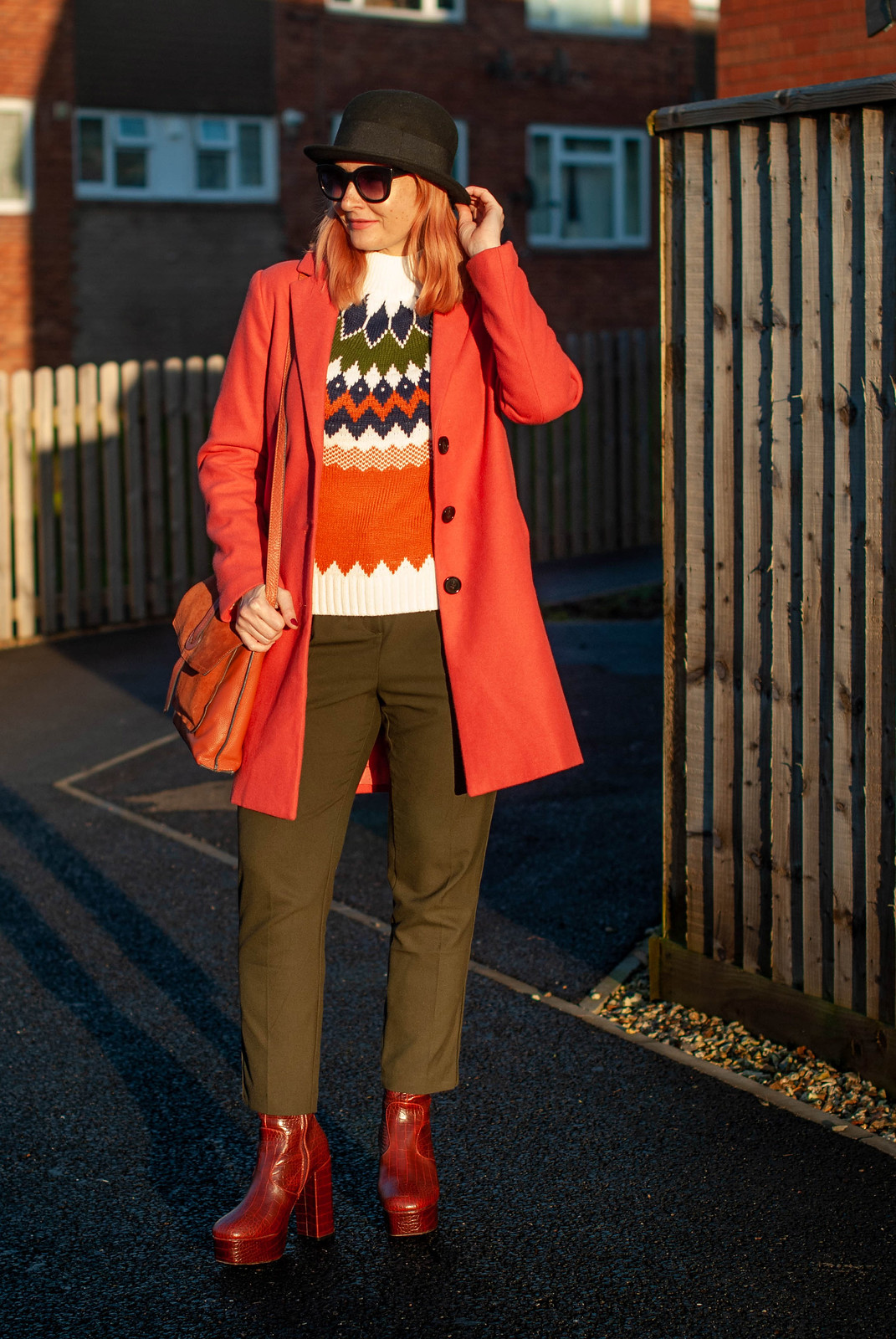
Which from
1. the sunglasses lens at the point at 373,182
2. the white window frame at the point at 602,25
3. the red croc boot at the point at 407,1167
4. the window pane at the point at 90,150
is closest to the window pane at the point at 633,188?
the white window frame at the point at 602,25

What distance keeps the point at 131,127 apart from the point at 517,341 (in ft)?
69.2

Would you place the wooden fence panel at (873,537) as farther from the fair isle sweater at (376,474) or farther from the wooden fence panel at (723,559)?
the fair isle sweater at (376,474)

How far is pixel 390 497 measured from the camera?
10.2 feet

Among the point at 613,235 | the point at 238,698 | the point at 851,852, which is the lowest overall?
the point at 851,852

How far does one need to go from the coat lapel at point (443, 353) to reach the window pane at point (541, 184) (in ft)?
73.5

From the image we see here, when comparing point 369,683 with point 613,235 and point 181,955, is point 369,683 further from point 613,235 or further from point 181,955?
point 613,235

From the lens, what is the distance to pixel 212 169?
900 inches

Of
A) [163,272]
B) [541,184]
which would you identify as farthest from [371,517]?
[541,184]

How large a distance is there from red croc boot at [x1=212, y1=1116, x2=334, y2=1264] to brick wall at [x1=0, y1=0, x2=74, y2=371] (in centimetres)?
2043

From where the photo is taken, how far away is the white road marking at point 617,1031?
12.1 feet

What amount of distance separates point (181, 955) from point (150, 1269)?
1.86 m

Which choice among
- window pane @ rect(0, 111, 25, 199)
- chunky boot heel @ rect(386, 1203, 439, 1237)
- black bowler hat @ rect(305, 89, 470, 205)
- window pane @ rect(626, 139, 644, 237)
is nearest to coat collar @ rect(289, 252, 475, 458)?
black bowler hat @ rect(305, 89, 470, 205)

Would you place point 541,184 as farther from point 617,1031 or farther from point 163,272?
point 617,1031

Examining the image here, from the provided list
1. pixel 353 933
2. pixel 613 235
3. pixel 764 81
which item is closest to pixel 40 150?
pixel 613 235
